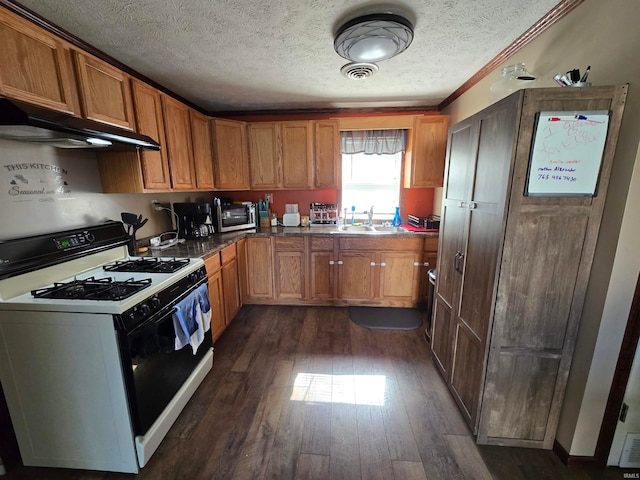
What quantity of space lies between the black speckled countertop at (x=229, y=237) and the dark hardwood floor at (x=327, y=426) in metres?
0.92

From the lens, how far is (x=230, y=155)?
3096 mm

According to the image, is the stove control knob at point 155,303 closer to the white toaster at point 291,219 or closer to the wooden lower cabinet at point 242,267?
the wooden lower cabinet at point 242,267

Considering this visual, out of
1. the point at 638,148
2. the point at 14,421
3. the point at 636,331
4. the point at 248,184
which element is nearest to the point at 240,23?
the point at 248,184

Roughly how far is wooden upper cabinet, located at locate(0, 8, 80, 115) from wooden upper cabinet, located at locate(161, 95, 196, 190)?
78 cm

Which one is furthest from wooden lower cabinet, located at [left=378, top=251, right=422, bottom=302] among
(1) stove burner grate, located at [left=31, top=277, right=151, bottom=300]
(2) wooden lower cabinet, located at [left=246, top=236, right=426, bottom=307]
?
(1) stove burner grate, located at [left=31, top=277, right=151, bottom=300]

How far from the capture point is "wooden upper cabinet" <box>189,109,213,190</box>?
2.69 meters

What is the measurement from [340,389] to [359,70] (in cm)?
250

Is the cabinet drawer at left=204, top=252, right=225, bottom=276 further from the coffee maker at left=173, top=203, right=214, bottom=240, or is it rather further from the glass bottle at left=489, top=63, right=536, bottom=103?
the glass bottle at left=489, top=63, right=536, bottom=103

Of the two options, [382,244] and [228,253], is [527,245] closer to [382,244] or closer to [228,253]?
[382,244]

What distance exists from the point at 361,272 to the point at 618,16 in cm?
250

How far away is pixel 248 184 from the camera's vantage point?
3268mm

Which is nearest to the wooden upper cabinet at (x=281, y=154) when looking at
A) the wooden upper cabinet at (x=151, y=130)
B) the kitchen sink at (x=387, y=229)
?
the kitchen sink at (x=387, y=229)

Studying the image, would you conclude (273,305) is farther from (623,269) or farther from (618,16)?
(618,16)

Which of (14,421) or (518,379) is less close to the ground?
(518,379)
